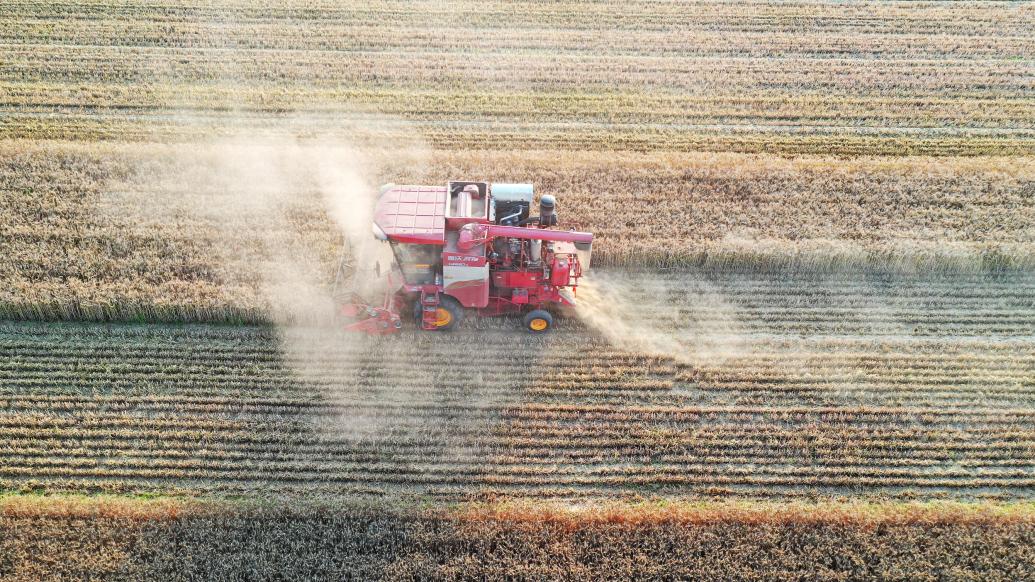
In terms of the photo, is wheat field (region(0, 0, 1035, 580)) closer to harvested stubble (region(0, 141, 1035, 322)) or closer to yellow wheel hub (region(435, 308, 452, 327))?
harvested stubble (region(0, 141, 1035, 322))

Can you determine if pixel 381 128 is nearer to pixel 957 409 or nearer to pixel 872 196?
pixel 872 196

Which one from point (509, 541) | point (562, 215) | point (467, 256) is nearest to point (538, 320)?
point (467, 256)

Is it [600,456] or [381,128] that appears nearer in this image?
[600,456]

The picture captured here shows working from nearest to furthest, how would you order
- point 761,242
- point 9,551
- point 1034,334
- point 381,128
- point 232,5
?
point 9,551 → point 1034,334 → point 761,242 → point 381,128 → point 232,5

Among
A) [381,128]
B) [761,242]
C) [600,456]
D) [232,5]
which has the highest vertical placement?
[232,5]

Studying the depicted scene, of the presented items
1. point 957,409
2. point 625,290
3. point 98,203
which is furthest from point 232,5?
point 957,409

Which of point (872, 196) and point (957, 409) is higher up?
point (872, 196)

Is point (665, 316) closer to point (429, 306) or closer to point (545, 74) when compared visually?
point (429, 306)
